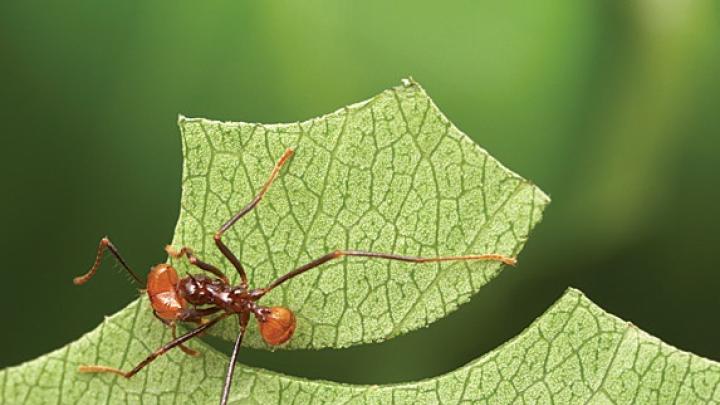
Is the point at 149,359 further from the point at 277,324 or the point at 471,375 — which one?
the point at 471,375

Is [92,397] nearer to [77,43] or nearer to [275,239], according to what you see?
[275,239]

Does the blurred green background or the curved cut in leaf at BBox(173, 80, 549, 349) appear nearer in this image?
the curved cut in leaf at BBox(173, 80, 549, 349)

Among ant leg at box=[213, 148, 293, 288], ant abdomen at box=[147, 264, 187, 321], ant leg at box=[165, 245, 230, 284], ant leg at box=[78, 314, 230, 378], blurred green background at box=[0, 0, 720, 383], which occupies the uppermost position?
blurred green background at box=[0, 0, 720, 383]

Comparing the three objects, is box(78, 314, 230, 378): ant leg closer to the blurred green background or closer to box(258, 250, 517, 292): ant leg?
box(258, 250, 517, 292): ant leg

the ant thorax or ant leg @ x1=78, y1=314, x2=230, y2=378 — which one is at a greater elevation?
the ant thorax

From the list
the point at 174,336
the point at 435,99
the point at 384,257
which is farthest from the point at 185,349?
the point at 435,99

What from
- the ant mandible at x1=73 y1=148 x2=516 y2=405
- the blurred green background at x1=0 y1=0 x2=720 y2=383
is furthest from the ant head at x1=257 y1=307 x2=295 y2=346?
the blurred green background at x1=0 y1=0 x2=720 y2=383
